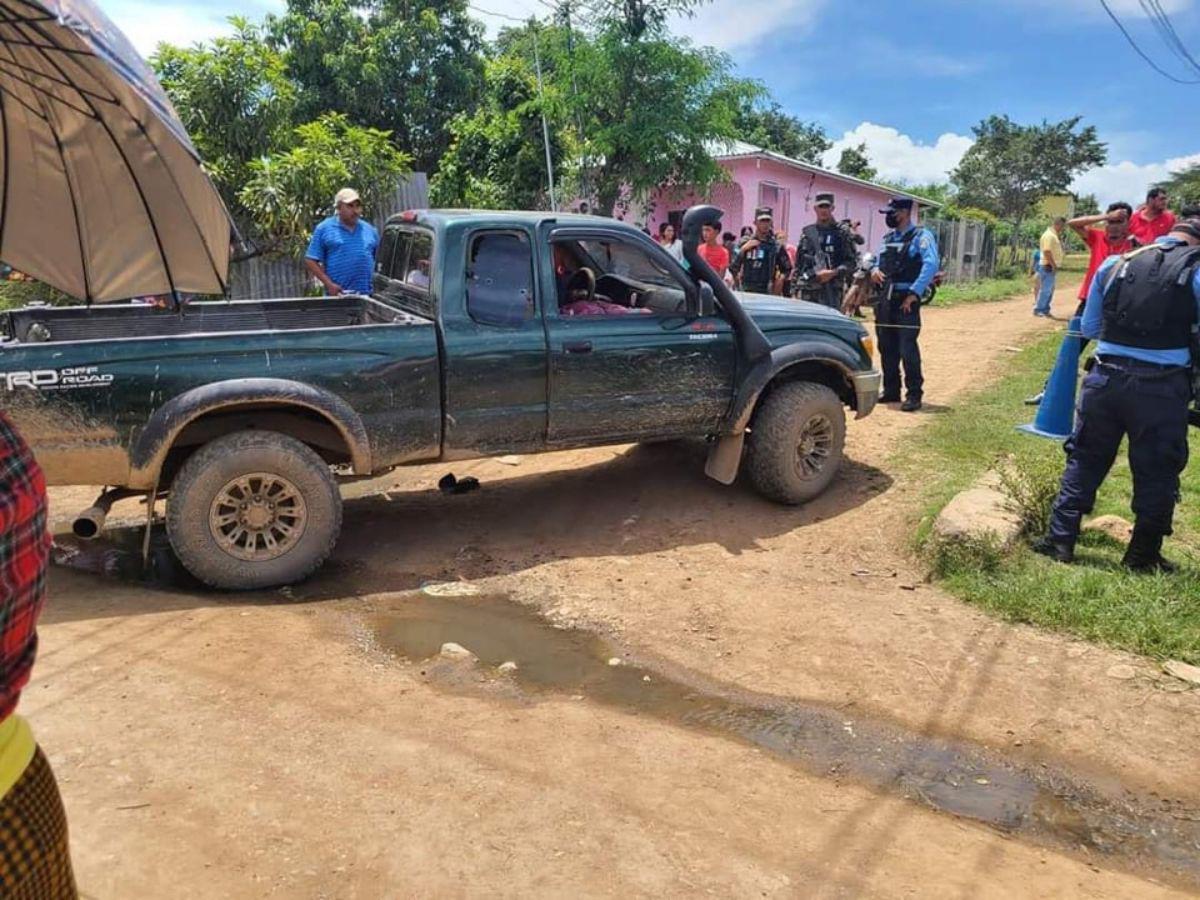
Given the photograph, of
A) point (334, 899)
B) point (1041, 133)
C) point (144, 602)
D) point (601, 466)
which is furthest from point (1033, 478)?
point (1041, 133)

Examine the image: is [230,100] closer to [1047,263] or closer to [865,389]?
[865,389]

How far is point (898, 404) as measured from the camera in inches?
327

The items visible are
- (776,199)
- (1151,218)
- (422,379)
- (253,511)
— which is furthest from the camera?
(776,199)

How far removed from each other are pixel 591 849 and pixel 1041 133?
43723mm

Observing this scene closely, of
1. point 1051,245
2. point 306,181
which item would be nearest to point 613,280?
point 306,181

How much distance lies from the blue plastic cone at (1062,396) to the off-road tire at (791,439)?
2134mm

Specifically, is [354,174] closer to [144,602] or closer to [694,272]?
[694,272]

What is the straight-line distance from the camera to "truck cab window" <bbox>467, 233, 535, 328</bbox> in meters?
5.11

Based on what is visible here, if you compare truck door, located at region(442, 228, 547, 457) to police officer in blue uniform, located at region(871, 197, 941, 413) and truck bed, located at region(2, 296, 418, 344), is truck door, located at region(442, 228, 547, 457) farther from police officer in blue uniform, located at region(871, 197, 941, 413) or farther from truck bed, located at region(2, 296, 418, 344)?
police officer in blue uniform, located at region(871, 197, 941, 413)

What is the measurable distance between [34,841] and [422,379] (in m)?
3.69

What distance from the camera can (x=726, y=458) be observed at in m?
5.93

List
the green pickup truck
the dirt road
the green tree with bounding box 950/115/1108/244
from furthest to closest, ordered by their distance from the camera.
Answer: the green tree with bounding box 950/115/1108/244 < the green pickup truck < the dirt road

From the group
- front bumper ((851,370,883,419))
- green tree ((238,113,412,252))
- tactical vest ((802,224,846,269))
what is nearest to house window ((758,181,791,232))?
green tree ((238,113,412,252))

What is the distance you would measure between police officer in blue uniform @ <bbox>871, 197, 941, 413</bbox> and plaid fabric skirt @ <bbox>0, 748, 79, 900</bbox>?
744 cm
